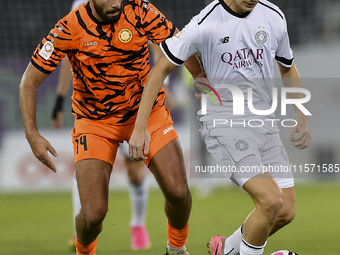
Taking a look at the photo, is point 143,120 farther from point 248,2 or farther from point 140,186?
point 140,186

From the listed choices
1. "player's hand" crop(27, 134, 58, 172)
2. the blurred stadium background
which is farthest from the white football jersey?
the blurred stadium background

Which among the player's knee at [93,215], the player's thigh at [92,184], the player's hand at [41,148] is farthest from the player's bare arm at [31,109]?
the player's knee at [93,215]

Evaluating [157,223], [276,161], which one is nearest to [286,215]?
[276,161]

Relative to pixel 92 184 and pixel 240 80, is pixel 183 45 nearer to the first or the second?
pixel 240 80

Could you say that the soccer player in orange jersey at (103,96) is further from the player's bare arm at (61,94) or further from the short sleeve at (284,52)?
the player's bare arm at (61,94)

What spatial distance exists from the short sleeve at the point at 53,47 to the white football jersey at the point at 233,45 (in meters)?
0.67

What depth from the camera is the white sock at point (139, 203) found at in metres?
5.29

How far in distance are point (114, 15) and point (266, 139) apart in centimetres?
134

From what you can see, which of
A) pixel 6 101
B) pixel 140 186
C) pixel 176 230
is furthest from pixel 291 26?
pixel 176 230

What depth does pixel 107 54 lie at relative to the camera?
155 inches

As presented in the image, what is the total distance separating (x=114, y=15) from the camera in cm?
385

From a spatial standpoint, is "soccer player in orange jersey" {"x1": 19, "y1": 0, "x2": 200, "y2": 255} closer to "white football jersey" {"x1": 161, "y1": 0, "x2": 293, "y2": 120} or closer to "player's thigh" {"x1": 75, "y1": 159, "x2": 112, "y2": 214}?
"player's thigh" {"x1": 75, "y1": 159, "x2": 112, "y2": 214}

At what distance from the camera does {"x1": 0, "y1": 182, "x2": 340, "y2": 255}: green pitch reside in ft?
17.7

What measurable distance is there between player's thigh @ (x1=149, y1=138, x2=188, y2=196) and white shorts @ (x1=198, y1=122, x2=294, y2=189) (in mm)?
275
